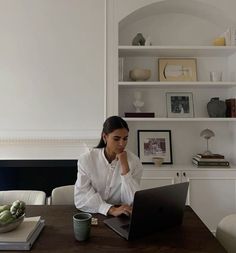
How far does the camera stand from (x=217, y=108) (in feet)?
9.51

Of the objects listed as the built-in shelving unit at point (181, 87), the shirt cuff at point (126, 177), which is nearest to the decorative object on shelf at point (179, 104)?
the built-in shelving unit at point (181, 87)

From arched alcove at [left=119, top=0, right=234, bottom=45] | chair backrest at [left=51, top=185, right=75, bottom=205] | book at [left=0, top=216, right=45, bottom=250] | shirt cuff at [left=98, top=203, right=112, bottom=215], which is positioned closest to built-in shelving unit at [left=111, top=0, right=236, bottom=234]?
arched alcove at [left=119, top=0, right=234, bottom=45]

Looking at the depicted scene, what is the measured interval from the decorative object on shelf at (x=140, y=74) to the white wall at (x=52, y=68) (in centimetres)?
35

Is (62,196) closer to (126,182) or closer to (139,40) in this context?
(126,182)

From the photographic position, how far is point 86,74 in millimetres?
2998

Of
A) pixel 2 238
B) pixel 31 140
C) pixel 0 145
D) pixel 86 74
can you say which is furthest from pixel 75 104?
pixel 2 238

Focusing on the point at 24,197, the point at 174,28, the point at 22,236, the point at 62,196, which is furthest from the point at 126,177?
the point at 174,28

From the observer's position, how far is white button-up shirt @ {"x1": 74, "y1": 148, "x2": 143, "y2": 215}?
161cm

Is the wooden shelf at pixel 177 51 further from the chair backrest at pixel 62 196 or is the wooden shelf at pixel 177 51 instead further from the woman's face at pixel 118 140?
the chair backrest at pixel 62 196

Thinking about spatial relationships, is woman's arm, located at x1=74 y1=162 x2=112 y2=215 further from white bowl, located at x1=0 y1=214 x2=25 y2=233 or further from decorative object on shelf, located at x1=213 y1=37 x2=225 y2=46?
decorative object on shelf, located at x1=213 y1=37 x2=225 y2=46

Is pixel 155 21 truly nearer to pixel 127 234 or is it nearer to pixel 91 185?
pixel 91 185

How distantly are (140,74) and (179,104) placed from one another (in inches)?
23.3

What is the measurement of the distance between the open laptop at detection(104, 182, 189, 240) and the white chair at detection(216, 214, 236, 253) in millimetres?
220

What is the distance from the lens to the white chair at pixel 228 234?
4.13 feet
